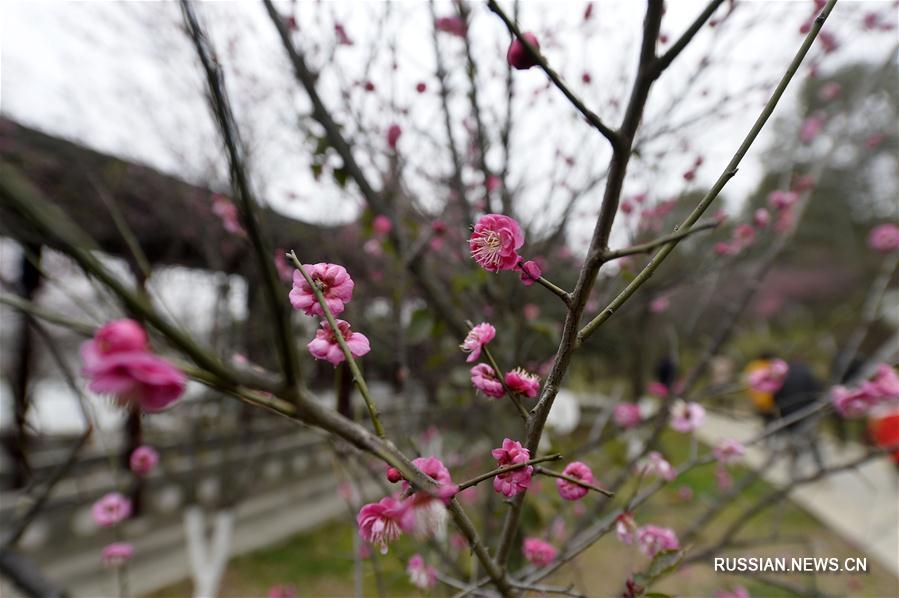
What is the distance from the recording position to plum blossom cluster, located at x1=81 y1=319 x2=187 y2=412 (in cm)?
36

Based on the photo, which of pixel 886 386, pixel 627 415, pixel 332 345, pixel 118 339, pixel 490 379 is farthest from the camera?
pixel 627 415

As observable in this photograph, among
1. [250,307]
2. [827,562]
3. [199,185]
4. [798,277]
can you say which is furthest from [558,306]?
[798,277]

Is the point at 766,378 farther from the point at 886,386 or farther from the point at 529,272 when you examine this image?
the point at 529,272

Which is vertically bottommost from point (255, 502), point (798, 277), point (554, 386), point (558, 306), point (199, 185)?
point (554, 386)

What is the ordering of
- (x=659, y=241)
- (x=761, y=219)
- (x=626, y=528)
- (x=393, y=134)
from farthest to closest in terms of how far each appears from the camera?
(x=761, y=219) → (x=393, y=134) → (x=626, y=528) → (x=659, y=241)

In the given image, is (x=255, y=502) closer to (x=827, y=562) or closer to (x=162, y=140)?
(x=162, y=140)

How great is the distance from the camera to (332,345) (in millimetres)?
614

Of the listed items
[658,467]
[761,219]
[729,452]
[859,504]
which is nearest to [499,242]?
[658,467]

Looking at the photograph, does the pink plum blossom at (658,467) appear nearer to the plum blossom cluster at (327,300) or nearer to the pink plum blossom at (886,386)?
the plum blossom cluster at (327,300)

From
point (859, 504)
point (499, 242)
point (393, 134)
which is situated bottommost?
point (499, 242)

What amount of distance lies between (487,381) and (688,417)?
43.4 inches

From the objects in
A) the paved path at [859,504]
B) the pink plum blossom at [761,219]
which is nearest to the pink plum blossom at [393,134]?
the pink plum blossom at [761,219]

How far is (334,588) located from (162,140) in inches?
147

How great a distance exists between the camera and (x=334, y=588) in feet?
12.4
